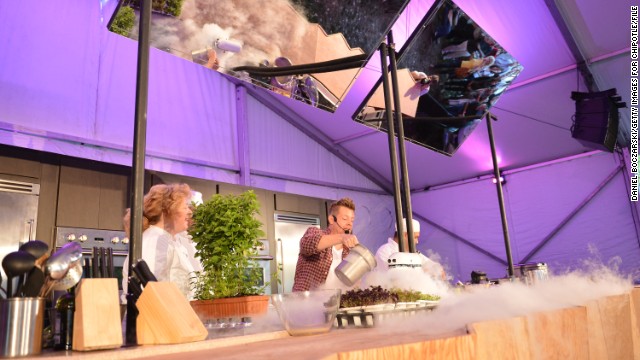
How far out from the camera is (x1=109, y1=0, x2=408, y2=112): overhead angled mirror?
1326mm

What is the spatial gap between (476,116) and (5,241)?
3.03m

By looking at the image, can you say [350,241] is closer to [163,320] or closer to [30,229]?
[163,320]

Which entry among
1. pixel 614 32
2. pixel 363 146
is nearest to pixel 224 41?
pixel 614 32

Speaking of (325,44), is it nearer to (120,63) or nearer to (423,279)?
(423,279)

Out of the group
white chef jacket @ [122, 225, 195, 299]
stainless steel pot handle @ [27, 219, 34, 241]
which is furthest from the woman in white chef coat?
stainless steel pot handle @ [27, 219, 34, 241]

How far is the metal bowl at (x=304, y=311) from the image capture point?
2.69 feet

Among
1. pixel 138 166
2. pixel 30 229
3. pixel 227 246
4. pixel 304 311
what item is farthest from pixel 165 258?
pixel 30 229

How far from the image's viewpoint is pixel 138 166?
0.86m

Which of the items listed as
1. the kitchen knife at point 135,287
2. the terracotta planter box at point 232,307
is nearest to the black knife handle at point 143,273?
the kitchen knife at point 135,287

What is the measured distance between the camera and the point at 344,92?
1.90 meters

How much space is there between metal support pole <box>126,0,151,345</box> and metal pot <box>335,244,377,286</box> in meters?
0.54

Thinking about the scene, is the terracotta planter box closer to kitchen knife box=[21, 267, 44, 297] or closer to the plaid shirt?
kitchen knife box=[21, 267, 44, 297]

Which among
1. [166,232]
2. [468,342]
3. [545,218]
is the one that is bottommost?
[468,342]

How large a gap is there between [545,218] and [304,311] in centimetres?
591
